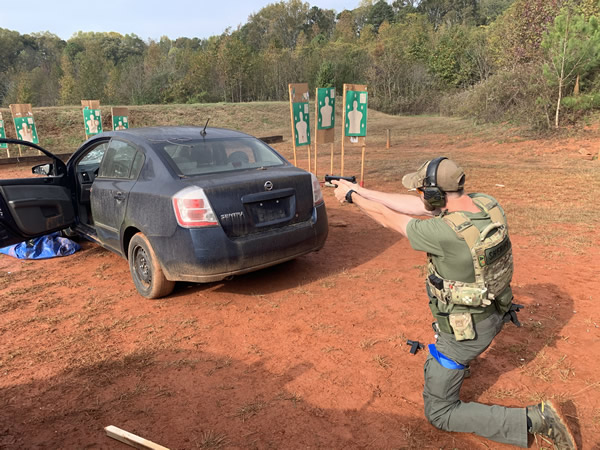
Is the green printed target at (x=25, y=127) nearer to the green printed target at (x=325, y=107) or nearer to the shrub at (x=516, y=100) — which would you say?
the green printed target at (x=325, y=107)

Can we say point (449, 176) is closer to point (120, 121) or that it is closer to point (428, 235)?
point (428, 235)

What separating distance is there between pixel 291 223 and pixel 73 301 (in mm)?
2366

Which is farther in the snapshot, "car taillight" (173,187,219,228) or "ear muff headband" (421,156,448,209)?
"car taillight" (173,187,219,228)

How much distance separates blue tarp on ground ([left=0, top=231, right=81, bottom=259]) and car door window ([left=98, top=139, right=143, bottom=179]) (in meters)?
1.57

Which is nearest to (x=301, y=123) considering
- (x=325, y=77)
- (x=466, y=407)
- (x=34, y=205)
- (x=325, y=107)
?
(x=325, y=107)

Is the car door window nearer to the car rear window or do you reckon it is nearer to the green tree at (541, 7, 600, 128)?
the car rear window

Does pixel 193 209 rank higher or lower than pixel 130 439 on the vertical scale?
higher

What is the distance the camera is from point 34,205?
4602 millimetres

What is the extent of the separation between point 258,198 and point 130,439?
89.7 inches

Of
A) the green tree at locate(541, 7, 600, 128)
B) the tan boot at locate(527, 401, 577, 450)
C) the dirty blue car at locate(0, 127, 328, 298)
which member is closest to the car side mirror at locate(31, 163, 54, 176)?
the dirty blue car at locate(0, 127, 328, 298)

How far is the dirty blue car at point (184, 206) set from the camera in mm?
3855

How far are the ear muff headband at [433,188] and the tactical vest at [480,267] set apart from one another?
12 cm

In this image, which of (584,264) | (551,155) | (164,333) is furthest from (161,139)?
(551,155)

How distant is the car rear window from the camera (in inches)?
169
